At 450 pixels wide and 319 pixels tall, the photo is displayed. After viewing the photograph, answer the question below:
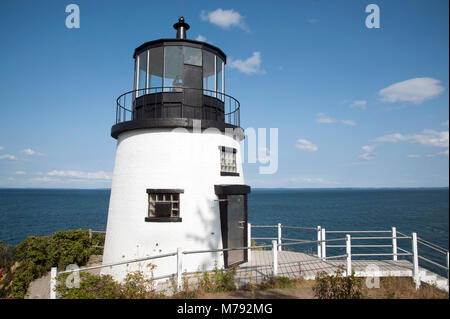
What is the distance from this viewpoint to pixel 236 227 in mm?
11406

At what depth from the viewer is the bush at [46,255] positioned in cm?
1091

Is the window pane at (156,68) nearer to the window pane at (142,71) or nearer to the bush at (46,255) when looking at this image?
the window pane at (142,71)

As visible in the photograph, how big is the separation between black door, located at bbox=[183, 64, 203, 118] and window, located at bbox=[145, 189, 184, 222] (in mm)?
2843

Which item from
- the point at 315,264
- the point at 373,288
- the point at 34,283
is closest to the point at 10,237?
the point at 34,283

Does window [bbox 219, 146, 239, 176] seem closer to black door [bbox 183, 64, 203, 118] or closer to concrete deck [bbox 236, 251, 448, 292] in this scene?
black door [bbox 183, 64, 203, 118]

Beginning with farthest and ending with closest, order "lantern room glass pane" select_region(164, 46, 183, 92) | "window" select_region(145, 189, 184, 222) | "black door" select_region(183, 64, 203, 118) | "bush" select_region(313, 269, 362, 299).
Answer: "lantern room glass pane" select_region(164, 46, 183, 92), "black door" select_region(183, 64, 203, 118), "window" select_region(145, 189, 184, 222), "bush" select_region(313, 269, 362, 299)

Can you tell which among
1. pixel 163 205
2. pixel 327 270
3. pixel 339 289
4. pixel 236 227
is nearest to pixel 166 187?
pixel 163 205

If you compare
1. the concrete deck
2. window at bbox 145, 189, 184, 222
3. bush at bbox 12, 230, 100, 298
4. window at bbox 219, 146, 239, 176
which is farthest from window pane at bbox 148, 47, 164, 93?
bush at bbox 12, 230, 100, 298

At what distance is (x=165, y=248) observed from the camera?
9391mm

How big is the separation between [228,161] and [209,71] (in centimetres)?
377

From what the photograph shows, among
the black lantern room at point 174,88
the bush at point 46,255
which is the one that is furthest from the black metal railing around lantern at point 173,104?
the bush at point 46,255

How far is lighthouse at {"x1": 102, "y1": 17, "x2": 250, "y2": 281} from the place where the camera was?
31.3ft
